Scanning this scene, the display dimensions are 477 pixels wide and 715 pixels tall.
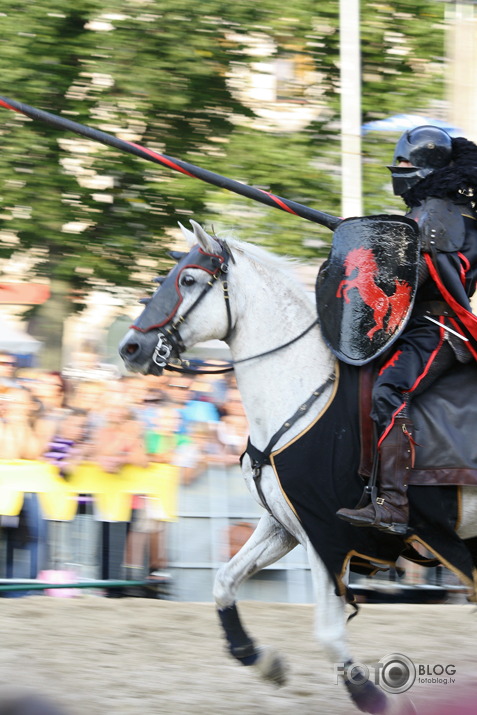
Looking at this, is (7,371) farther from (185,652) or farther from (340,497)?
(340,497)

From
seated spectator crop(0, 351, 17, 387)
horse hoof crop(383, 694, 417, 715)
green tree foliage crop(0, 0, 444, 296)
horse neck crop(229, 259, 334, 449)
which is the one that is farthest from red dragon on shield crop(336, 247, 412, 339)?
green tree foliage crop(0, 0, 444, 296)

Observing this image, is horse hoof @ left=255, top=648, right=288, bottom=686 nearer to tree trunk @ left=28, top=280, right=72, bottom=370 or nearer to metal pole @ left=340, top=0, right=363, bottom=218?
metal pole @ left=340, top=0, right=363, bottom=218

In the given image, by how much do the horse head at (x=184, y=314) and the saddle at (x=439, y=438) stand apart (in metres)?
0.81

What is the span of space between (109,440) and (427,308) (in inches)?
126

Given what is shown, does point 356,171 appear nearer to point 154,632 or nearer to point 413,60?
point 154,632

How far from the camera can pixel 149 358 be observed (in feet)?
16.3

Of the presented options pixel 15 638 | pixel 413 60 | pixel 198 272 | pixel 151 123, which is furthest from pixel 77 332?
pixel 198 272

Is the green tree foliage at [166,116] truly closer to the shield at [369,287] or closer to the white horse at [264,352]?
the white horse at [264,352]

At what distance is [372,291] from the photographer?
4836 mm

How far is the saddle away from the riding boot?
0.09m

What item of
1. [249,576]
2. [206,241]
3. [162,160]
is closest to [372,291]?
[206,241]

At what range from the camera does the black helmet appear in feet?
16.3

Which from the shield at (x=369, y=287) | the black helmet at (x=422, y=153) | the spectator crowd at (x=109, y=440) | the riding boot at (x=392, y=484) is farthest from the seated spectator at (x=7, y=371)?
the riding boot at (x=392, y=484)

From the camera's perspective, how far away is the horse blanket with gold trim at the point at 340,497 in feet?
15.5
